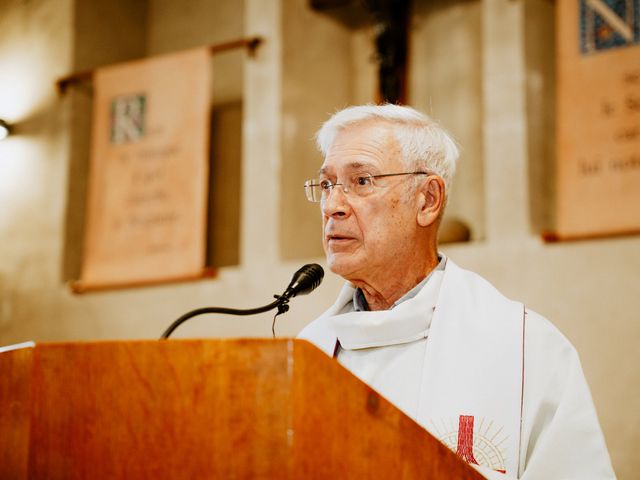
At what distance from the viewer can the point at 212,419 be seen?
127 centimetres

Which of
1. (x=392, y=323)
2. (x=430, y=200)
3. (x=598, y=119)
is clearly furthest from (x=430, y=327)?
(x=598, y=119)

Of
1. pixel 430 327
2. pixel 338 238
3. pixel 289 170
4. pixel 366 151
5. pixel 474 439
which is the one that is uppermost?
pixel 289 170

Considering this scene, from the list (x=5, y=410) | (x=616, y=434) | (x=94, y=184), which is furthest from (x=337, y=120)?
(x=94, y=184)

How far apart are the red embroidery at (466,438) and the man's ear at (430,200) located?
708 millimetres

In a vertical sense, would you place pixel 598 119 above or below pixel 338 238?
above

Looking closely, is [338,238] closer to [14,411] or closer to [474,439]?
[474,439]

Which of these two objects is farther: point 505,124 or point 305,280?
point 505,124

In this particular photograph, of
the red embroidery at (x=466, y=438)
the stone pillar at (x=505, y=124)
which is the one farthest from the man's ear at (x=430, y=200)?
the stone pillar at (x=505, y=124)

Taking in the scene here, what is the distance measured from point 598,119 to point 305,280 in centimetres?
254

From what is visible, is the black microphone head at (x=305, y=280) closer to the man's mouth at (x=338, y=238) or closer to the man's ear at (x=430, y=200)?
the man's mouth at (x=338, y=238)

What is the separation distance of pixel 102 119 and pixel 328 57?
1.75m

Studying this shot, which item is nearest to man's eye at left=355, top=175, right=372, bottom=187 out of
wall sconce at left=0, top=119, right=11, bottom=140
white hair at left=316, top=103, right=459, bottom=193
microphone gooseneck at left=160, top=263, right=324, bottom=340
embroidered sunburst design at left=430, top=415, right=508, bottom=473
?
white hair at left=316, top=103, right=459, bottom=193

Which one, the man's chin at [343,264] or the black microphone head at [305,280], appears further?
the man's chin at [343,264]

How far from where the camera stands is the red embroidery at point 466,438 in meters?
2.08
